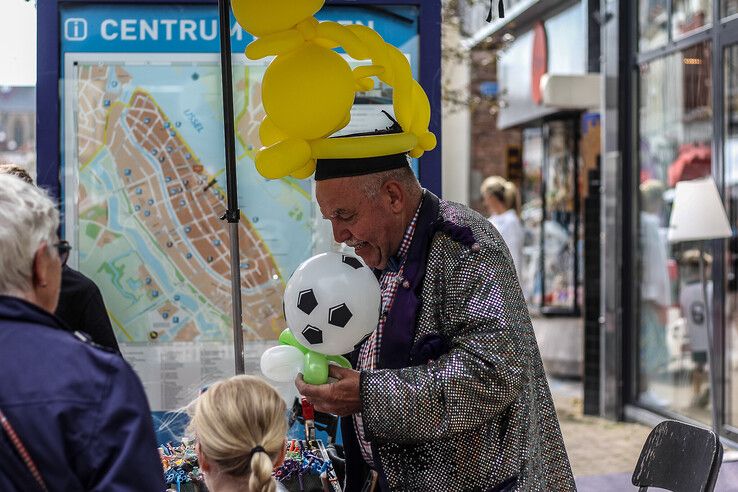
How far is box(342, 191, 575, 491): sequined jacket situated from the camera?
2.31 meters

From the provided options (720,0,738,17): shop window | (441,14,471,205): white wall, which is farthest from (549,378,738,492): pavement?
(441,14,471,205): white wall

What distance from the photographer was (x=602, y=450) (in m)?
7.45

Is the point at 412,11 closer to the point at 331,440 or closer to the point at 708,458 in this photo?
the point at 331,440

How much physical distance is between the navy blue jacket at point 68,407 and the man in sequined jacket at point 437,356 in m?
0.71

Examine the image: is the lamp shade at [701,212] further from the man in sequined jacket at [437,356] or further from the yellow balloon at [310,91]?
the yellow balloon at [310,91]

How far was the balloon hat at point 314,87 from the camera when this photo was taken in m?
2.54

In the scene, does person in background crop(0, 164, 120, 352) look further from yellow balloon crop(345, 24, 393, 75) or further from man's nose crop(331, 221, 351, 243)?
yellow balloon crop(345, 24, 393, 75)

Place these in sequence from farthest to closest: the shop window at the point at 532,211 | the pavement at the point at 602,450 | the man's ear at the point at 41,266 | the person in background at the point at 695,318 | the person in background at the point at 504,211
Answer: the shop window at the point at 532,211 < the person in background at the point at 504,211 < the person in background at the point at 695,318 < the pavement at the point at 602,450 < the man's ear at the point at 41,266

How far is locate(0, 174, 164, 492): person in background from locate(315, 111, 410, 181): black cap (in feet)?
2.98

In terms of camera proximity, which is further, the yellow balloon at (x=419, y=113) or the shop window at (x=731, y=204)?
the shop window at (x=731, y=204)

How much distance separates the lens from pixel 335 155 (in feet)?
8.29

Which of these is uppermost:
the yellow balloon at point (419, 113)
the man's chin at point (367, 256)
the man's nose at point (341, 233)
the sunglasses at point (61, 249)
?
the yellow balloon at point (419, 113)

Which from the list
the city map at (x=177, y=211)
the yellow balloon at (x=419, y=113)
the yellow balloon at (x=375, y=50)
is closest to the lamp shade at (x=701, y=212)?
the city map at (x=177, y=211)

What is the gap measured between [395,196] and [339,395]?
0.53m
